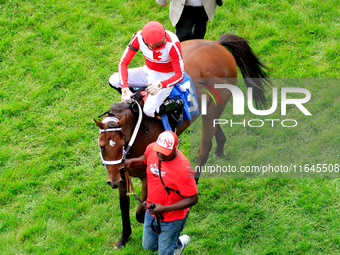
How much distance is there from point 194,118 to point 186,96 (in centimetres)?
60

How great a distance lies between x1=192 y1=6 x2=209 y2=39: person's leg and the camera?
742 cm

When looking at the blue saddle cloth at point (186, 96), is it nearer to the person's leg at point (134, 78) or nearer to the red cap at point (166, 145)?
the person's leg at point (134, 78)

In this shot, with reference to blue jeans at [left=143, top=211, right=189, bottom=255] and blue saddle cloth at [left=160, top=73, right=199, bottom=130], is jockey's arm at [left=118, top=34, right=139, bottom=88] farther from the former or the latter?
blue jeans at [left=143, top=211, right=189, bottom=255]

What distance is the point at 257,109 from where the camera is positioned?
7.83 metres

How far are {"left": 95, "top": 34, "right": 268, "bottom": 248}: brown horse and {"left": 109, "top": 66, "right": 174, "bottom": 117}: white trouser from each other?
21 cm

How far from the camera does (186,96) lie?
19.6ft

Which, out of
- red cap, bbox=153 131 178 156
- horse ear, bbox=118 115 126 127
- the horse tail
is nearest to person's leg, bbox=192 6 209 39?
the horse tail

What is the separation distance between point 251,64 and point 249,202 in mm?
2374

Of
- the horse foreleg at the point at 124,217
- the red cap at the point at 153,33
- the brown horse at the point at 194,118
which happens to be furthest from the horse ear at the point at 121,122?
the horse foreleg at the point at 124,217

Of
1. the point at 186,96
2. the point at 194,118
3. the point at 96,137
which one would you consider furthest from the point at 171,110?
the point at 96,137

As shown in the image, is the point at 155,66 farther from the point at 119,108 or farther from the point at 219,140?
the point at 219,140

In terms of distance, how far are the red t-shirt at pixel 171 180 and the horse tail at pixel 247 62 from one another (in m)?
2.99

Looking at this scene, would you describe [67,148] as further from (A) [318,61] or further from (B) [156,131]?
(A) [318,61]

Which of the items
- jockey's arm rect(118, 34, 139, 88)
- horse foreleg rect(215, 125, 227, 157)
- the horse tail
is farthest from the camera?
horse foreleg rect(215, 125, 227, 157)
